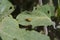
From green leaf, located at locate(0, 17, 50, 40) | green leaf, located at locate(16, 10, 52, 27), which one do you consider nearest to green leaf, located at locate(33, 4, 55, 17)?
green leaf, located at locate(16, 10, 52, 27)

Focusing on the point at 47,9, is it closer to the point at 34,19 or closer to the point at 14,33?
the point at 34,19

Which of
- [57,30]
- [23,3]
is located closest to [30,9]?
[23,3]

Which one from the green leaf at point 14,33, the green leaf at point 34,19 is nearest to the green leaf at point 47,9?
the green leaf at point 34,19

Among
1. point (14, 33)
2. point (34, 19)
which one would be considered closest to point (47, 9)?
point (34, 19)

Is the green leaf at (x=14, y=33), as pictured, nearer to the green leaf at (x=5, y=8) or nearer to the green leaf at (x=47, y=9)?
the green leaf at (x=5, y=8)

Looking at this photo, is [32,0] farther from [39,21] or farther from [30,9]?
[39,21]

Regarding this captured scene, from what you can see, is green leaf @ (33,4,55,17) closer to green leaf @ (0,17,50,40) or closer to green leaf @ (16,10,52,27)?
green leaf @ (16,10,52,27)
